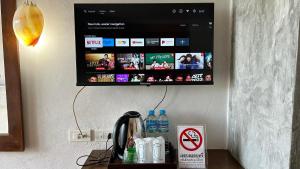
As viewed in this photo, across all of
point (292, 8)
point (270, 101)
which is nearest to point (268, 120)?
point (270, 101)

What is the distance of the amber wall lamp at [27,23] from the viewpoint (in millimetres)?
1678

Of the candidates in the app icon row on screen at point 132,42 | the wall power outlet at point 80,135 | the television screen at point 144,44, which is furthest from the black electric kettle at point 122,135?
the app icon row on screen at point 132,42

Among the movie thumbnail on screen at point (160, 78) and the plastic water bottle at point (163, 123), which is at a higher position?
the movie thumbnail on screen at point (160, 78)

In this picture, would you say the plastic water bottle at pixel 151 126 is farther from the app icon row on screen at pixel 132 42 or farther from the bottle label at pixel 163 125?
the app icon row on screen at pixel 132 42

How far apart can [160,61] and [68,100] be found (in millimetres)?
688

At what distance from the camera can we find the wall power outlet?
6.49ft

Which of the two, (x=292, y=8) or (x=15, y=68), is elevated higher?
(x=292, y=8)

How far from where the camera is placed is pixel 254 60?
149 centimetres

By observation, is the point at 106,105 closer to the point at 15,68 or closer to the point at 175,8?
the point at 15,68

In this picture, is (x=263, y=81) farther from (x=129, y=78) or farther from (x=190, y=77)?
(x=129, y=78)

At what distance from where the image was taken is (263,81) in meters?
1.37

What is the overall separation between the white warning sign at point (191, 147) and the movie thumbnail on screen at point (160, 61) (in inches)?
15.4

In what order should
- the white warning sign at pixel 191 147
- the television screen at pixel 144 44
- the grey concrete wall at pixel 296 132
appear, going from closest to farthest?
the grey concrete wall at pixel 296 132, the white warning sign at pixel 191 147, the television screen at pixel 144 44

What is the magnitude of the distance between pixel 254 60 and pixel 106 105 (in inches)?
39.3
